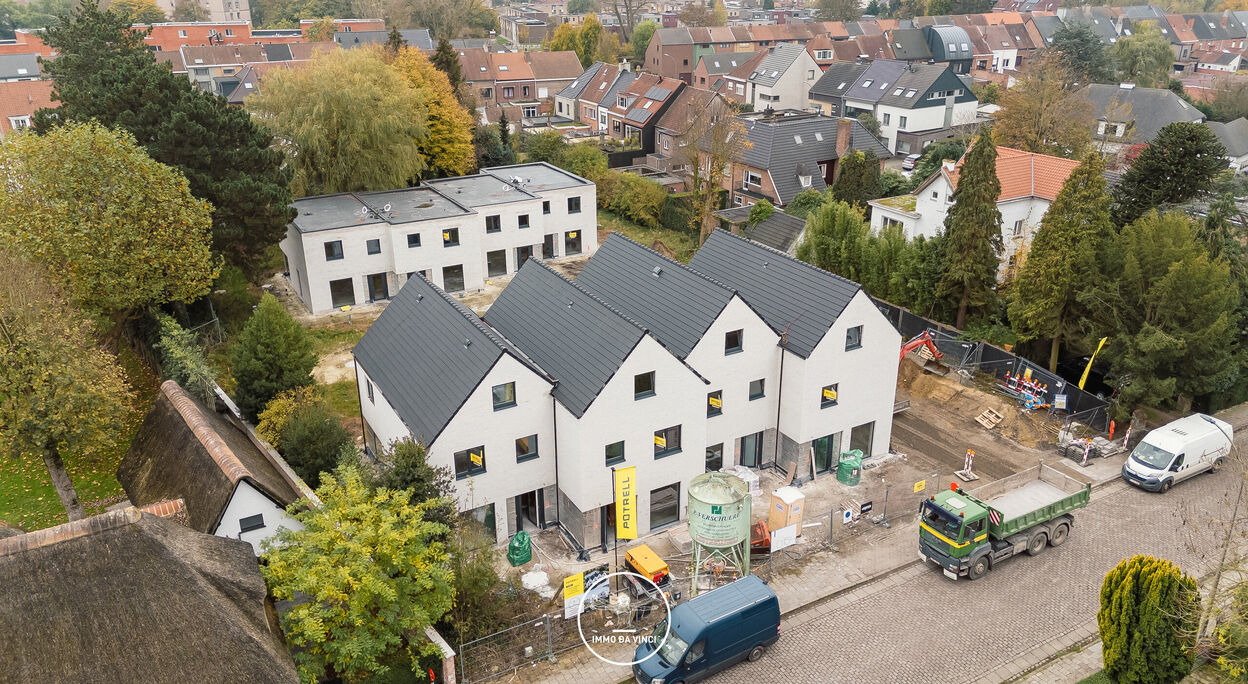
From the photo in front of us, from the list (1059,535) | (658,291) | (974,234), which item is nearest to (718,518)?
(658,291)

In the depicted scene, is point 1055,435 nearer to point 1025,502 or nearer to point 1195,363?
point 1195,363

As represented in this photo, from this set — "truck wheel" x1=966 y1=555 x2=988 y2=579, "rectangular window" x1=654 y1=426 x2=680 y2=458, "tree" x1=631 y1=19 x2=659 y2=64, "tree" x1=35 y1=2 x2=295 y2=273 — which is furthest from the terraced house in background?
"tree" x1=631 y1=19 x2=659 y2=64

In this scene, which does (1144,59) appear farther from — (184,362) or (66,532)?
(66,532)

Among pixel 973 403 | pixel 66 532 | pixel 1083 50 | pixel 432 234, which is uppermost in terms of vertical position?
pixel 1083 50

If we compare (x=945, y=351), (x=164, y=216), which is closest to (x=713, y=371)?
(x=945, y=351)

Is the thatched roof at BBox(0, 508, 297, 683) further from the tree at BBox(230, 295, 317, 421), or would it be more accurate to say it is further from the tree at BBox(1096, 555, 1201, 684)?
the tree at BBox(1096, 555, 1201, 684)

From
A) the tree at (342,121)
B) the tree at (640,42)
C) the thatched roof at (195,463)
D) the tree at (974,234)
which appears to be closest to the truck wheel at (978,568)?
the tree at (974,234)
